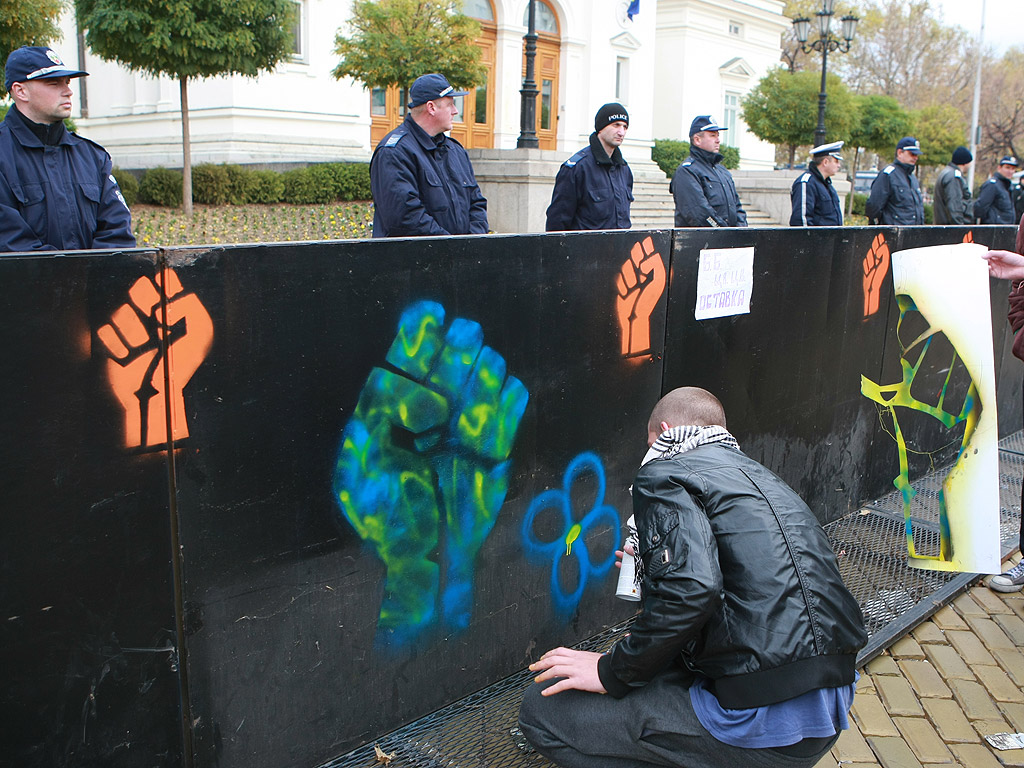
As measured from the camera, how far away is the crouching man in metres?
2.23

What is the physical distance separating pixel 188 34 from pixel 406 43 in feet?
12.8

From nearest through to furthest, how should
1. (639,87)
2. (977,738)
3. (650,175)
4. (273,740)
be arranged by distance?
(273,740)
(977,738)
(650,175)
(639,87)

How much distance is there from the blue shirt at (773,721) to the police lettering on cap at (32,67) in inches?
139

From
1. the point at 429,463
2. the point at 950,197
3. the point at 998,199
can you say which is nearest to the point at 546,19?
the point at 998,199

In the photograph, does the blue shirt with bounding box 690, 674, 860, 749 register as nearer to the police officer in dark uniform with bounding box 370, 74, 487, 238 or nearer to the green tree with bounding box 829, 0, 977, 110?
the police officer in dark uniform with bounding box 370, 74, 487, 238

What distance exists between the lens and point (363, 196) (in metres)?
18.9

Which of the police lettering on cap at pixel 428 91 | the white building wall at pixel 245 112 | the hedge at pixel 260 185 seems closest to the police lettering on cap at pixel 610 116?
the police lettering on cap at pixel 428 91

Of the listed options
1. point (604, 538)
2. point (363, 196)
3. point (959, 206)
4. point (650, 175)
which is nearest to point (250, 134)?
point (363, 196)

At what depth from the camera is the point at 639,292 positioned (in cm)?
374

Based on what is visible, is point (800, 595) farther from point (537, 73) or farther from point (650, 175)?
point (537, 73)

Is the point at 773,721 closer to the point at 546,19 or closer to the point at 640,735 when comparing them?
the point at 640,735

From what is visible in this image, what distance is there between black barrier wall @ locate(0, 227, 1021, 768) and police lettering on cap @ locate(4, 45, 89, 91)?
2112mm

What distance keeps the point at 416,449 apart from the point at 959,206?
1126 centimetres


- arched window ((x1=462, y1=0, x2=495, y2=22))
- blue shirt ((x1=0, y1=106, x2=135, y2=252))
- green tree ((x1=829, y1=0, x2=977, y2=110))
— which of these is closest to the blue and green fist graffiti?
blue shirt ((x1=0, y1=106, x2=135, y2=252))
